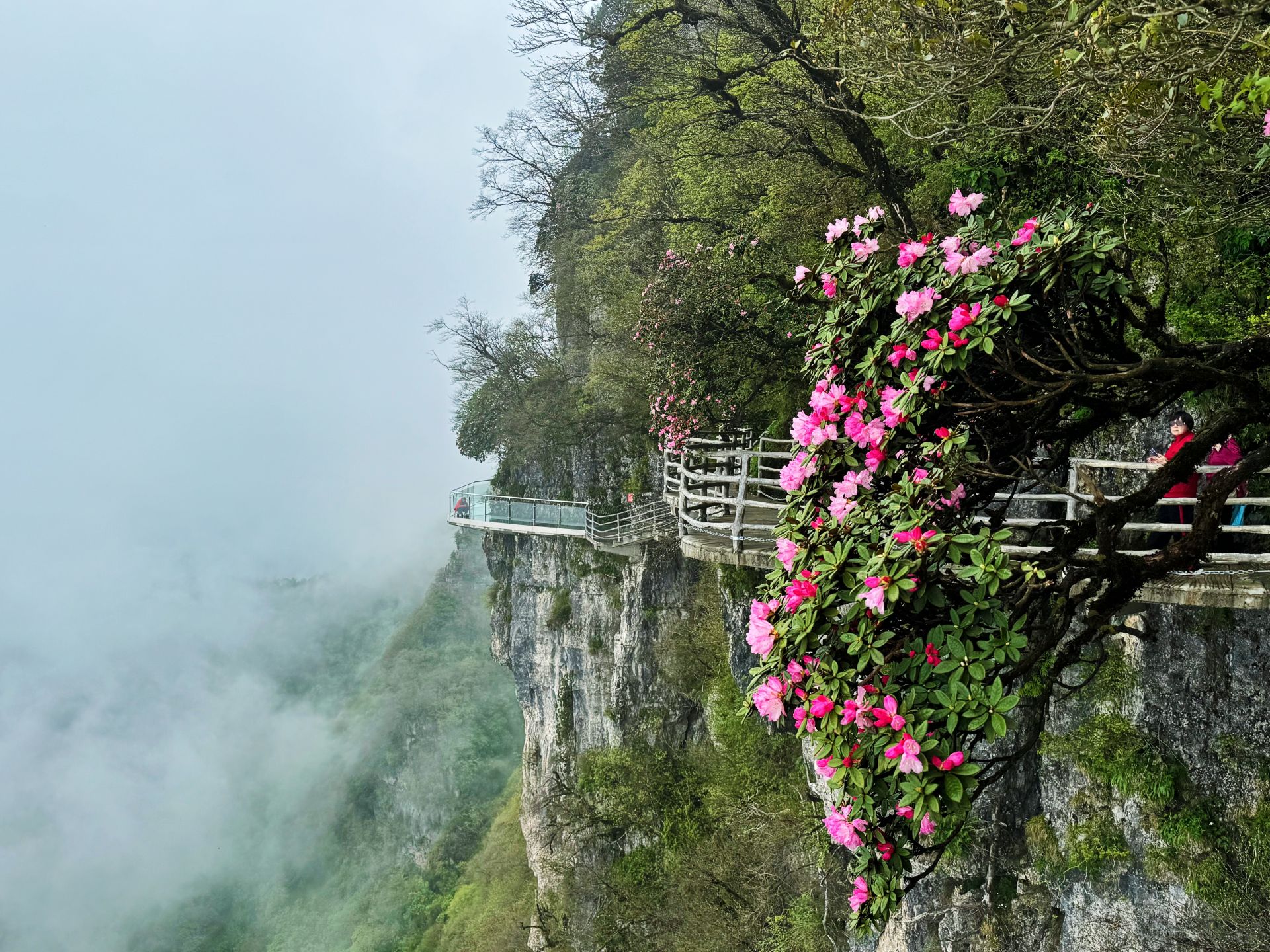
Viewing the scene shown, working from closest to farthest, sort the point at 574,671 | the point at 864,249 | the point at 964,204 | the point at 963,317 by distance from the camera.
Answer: the point at 963,317 < the point at 964,204 < the point at 864,249 < the point at 574,671

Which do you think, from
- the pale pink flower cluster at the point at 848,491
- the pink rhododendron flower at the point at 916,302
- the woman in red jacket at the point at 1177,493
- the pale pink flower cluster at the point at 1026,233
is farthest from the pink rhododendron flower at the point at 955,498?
the woman in red jacket at the point at 1177,493

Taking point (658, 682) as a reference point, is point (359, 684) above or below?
below

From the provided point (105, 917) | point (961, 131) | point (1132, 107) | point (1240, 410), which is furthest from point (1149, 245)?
point (105, 917)

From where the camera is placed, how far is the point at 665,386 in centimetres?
1087

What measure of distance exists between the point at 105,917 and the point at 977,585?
7154 cm

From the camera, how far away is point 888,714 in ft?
9.71

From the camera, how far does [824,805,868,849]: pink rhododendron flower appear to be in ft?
10.5

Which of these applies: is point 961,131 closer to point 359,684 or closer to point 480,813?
point 480,813

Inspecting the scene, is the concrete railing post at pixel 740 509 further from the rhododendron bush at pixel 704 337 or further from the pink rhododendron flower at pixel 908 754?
the pink rhododendron flower at pixel 908 754

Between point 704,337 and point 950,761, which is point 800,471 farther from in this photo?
point 704,337

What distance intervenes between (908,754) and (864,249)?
8.62ft

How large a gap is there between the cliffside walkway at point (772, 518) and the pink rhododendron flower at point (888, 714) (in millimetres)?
1014

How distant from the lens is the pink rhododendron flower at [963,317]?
3457 mm

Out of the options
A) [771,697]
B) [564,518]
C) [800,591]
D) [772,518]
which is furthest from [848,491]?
[564,518]
